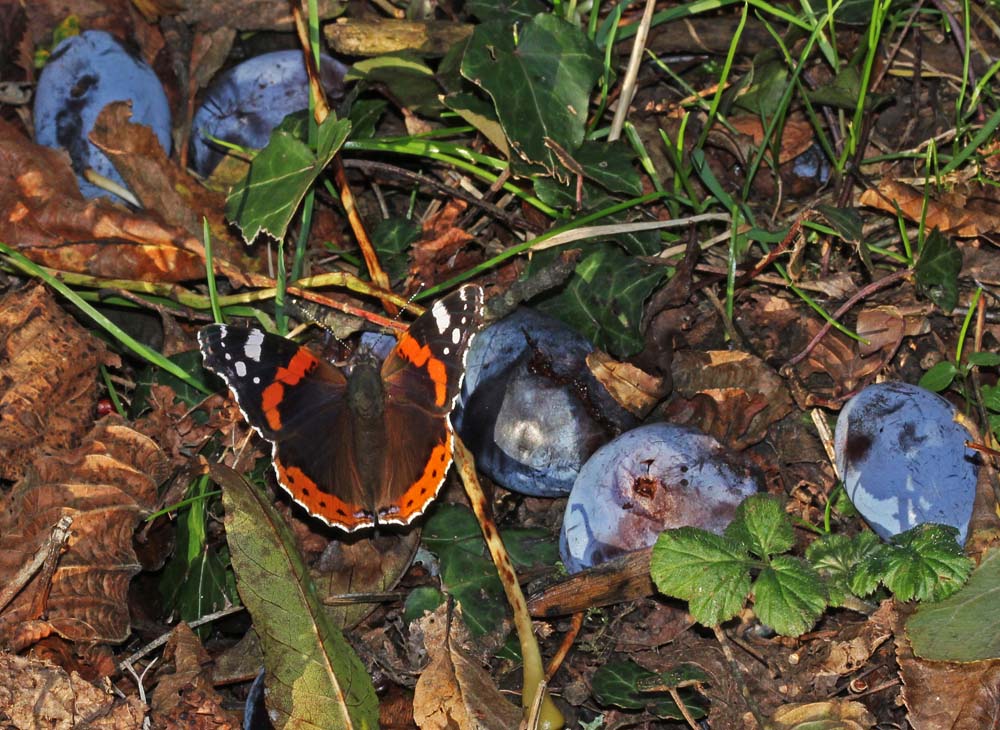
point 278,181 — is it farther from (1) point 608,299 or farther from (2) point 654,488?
(2) point 654,488

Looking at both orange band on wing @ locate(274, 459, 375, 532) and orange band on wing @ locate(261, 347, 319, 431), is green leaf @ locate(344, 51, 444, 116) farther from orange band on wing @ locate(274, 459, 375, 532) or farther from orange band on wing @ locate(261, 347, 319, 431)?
orange band on wing @ locate(274, 459, 375, 532)

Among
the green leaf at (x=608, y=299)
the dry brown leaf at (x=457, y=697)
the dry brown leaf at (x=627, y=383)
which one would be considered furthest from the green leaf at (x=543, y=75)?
the dry brown leaf at (x=457, y=697)

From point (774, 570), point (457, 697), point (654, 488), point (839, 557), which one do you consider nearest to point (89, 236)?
point (457, 697)

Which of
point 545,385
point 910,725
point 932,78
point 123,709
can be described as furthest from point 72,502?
point 932,78

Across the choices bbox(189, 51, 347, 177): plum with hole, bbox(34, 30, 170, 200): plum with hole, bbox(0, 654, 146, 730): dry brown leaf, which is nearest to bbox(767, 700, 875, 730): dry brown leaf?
bbox(0, 654, 146, 730): dry brown leaf

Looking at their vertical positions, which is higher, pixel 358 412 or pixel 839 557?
pixel 358 412
